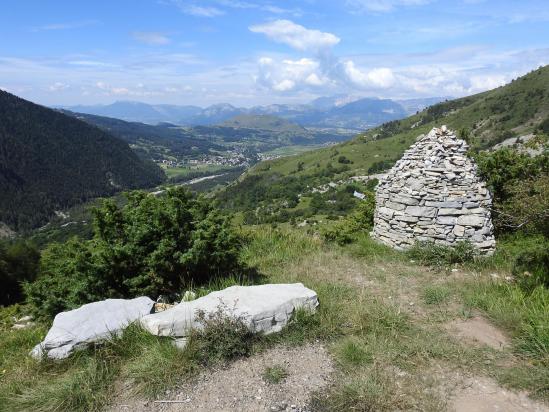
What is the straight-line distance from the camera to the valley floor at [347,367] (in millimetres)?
4320

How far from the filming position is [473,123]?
433 ft

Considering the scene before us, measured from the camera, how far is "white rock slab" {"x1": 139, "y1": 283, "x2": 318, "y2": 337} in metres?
5.36

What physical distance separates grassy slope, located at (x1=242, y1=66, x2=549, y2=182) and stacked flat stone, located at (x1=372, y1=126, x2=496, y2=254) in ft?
330

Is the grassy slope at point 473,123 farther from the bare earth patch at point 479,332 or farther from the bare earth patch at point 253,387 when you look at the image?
the bare earth patch at point 253,387

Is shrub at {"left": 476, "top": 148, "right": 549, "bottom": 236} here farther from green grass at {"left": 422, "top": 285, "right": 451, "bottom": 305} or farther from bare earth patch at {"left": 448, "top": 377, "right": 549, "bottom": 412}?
bare earth patch at {"left": 448, "top": 377, "right": 549, "bottom": 412}

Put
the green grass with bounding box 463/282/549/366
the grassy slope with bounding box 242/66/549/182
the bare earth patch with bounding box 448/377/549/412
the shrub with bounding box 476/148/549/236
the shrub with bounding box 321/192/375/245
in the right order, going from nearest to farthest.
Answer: the bare earth patch with bounding box 448/377/549/412 < the green grass with bounding box 463/282/549/366 < the shrub with bounding box 476/148/549/236 < the shrub with bounding box 321/192/375/245 < the grassy slope with bounding box 242/66/549/182

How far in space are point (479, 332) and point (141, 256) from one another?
20.7 ft

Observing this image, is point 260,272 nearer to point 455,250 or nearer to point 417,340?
point 417,340

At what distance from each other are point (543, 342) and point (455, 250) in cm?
462

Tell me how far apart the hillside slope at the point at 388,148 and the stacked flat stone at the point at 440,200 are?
3826 inches

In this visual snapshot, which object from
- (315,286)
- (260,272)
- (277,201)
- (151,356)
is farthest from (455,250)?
(277,201)

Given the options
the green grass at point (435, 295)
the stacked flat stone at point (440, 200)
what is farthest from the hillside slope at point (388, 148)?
the green grass at point (435, 295)

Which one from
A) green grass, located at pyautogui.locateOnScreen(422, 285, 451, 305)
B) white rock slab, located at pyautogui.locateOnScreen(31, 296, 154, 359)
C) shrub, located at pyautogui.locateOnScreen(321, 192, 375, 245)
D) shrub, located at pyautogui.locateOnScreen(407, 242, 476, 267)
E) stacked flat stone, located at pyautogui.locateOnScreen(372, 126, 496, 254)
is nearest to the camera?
white rock slab, located at pyautogui.locateOnScreen(31, 296, 154, 359)

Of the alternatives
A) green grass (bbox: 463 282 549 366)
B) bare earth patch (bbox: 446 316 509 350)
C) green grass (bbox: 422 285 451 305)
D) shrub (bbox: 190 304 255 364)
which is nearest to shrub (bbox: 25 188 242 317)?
shrub (bbox: 190 304 255 364)
